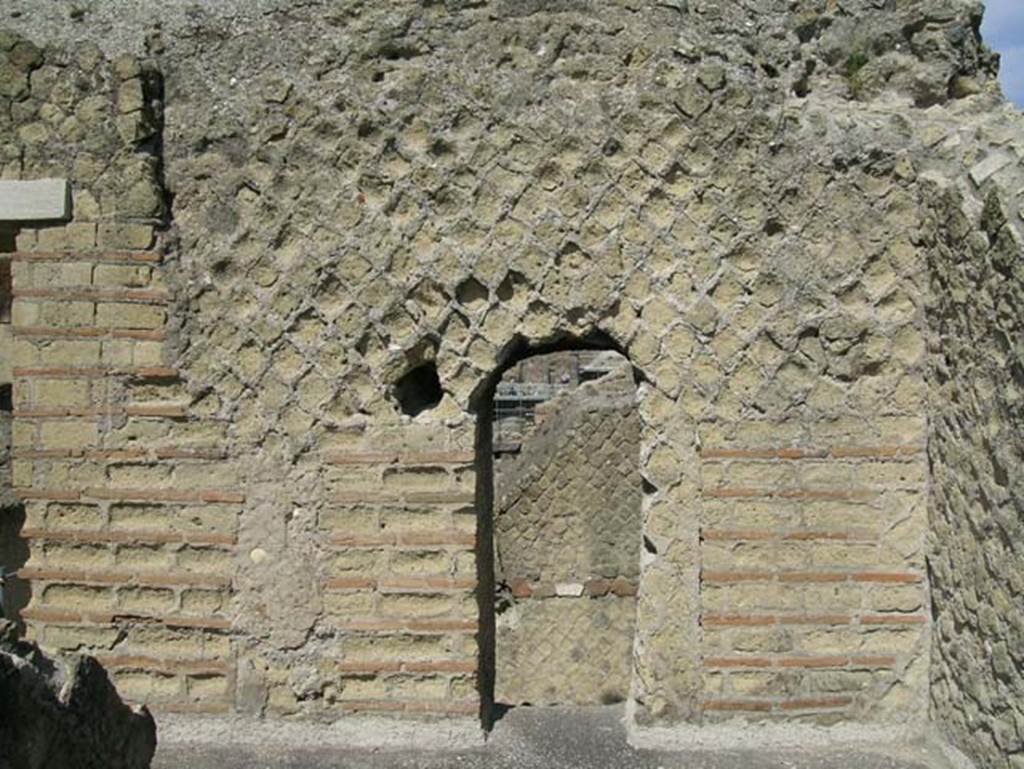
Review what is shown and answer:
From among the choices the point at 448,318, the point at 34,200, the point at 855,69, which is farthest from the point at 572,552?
the point at 34,200

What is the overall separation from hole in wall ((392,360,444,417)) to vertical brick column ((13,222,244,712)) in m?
0.68

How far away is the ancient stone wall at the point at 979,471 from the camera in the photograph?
317 cm

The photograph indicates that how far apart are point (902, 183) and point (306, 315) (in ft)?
7.25

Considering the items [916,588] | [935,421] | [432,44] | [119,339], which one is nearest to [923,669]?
[916,588]

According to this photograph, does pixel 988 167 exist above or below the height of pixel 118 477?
above

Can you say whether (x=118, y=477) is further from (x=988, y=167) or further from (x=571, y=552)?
(x=571, y=552)

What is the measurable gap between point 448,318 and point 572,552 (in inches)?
236

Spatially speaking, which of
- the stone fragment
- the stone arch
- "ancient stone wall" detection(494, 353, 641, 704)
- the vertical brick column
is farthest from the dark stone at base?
"ancient stone wall" detection(494, 353, 641, 704)

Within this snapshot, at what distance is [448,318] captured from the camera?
385cm

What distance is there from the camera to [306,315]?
387cm

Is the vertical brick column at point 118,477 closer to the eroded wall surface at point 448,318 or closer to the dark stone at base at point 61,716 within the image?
the eroded wall surface at point 448,318

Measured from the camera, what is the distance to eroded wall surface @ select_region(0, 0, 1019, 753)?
12.4 feet

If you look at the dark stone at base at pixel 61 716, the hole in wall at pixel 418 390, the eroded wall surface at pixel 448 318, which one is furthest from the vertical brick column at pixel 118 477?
the dark stone at base at pixel 61 716

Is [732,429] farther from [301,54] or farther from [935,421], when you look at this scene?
[301,54]
